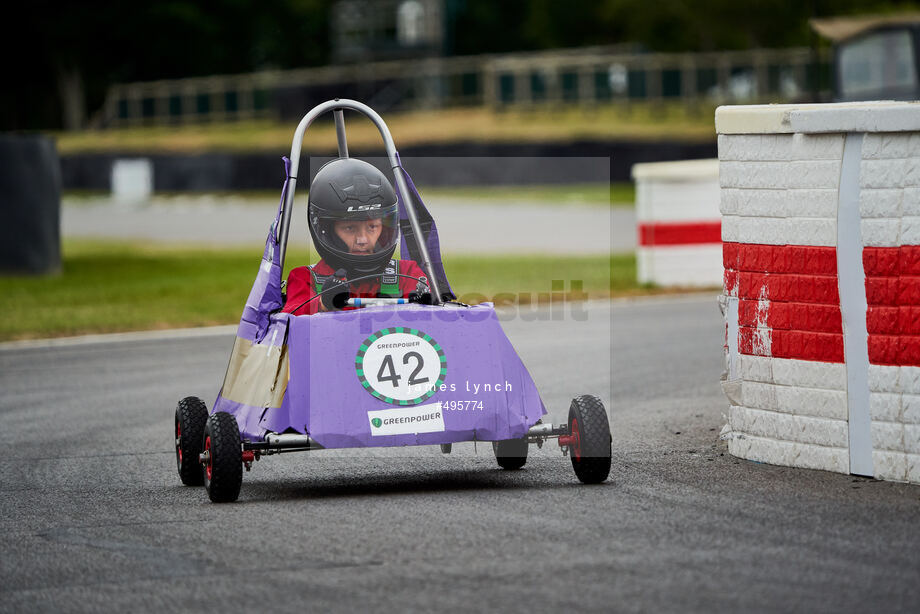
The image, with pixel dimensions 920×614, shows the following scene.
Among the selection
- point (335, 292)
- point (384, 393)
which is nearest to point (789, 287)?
point (384, 393)

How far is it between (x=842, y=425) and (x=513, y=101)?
40795 mm

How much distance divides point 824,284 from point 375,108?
1780 inches

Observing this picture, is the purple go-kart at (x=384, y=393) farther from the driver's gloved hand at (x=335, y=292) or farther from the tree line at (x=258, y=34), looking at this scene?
the tree line at (x=258, y=34)

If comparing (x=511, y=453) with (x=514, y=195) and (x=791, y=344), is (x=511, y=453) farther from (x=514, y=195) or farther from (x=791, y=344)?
(x=514, y=195)

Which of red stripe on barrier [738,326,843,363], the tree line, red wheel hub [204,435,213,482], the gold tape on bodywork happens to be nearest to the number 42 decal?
the gold tape on bodywork

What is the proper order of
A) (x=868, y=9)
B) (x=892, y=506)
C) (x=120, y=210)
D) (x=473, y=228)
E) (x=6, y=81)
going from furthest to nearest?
(x=6, y=81), (x=868, y=9), (x=120, y=210), (x=473, y=228), (x=892, y=506)

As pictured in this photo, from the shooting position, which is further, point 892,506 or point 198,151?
point 198,151

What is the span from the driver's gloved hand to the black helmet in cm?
6

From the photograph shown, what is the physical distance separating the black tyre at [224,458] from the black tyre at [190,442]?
0.62 metres

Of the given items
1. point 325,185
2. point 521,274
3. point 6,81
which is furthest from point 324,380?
point 6,81

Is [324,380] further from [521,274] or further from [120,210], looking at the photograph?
[120,210]

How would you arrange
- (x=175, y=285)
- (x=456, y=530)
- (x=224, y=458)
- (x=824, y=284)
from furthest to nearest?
1. (x=175, y=285)
2. (x=824, y=284)
3. (x=224, y=458)
4. (x=456, y=530)

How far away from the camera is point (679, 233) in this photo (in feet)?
59.1

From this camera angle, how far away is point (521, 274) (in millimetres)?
20891
